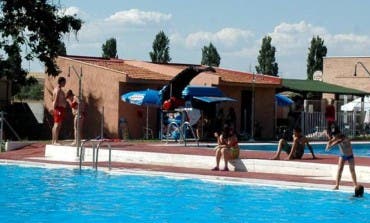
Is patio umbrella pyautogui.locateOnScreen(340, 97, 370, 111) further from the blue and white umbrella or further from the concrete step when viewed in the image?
the concrete step

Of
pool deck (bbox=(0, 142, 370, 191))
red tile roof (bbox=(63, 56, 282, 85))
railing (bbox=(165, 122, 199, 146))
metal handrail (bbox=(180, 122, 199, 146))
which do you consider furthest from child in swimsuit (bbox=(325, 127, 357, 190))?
red tile roof (bbox=(63, 56, 282, 85))

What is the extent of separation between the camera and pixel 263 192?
53.1 ft

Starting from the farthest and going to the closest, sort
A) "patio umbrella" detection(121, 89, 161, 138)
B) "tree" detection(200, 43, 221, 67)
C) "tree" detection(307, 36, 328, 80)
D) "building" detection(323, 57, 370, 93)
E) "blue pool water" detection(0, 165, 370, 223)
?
"tree" detection(200, 43, 221, 67) → "tree" detection(307, 36, 328, 80) → "building" detection(323, 57, 370, 93) → "patio umbrella" detection(121, 89, 161, 138) → "blue pool water" detection(0, 165, 370, 223)

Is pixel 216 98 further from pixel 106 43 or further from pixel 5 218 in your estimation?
pixel 106 43

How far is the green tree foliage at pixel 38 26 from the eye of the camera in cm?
2419

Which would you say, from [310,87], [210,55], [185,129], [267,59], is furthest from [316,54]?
[185,129]

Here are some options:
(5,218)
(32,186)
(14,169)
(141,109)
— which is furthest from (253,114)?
(5,218)

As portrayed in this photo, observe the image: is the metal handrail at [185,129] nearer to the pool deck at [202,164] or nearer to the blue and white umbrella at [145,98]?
the pool deck at [202,164]

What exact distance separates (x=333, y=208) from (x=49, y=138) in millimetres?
21809

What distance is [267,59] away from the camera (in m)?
79.0

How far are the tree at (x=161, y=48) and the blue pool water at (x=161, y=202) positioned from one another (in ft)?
188

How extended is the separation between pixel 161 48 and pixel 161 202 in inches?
2445

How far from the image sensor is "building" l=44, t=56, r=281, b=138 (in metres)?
32.2

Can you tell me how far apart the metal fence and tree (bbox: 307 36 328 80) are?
3694cm
